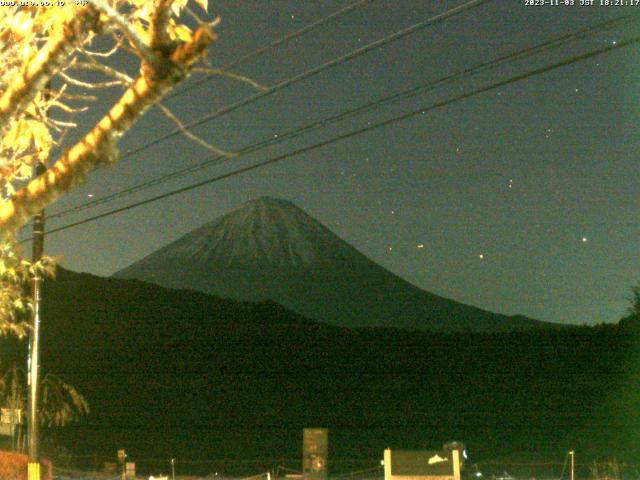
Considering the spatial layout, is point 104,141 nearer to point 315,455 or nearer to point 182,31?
point 182,31

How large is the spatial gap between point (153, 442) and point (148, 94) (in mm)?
45529

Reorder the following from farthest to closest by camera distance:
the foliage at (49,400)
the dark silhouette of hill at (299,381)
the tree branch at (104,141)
A: the dark silhouette of hill at (299,381), the foliage at (49,400), the tree branch at (104,141)

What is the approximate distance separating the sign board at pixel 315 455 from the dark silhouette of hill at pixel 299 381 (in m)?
15.9

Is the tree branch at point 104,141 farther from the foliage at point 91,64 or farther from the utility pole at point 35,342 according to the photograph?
the utility pole at point 35,342

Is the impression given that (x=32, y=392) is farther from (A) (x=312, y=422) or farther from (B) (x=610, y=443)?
(A) (x=312, y=422)

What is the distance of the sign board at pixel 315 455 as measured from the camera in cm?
2042

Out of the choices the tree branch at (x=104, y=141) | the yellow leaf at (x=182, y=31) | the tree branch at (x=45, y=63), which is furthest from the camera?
the yellow leaf at (x=182, y=31)

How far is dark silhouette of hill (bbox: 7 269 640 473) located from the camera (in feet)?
156

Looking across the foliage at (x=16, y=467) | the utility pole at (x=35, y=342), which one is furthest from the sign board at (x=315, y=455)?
the utility pole at (x=35, y=342)

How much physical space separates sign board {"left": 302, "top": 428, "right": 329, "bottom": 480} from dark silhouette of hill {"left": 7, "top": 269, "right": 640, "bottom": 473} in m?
15.9

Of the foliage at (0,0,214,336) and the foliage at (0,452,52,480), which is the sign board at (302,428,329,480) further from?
the foliage at (0,0,214,336)

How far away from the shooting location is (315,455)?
2080cm

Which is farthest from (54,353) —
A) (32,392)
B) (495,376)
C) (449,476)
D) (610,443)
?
(449,476)

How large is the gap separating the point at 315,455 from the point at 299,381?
50.2 meters
